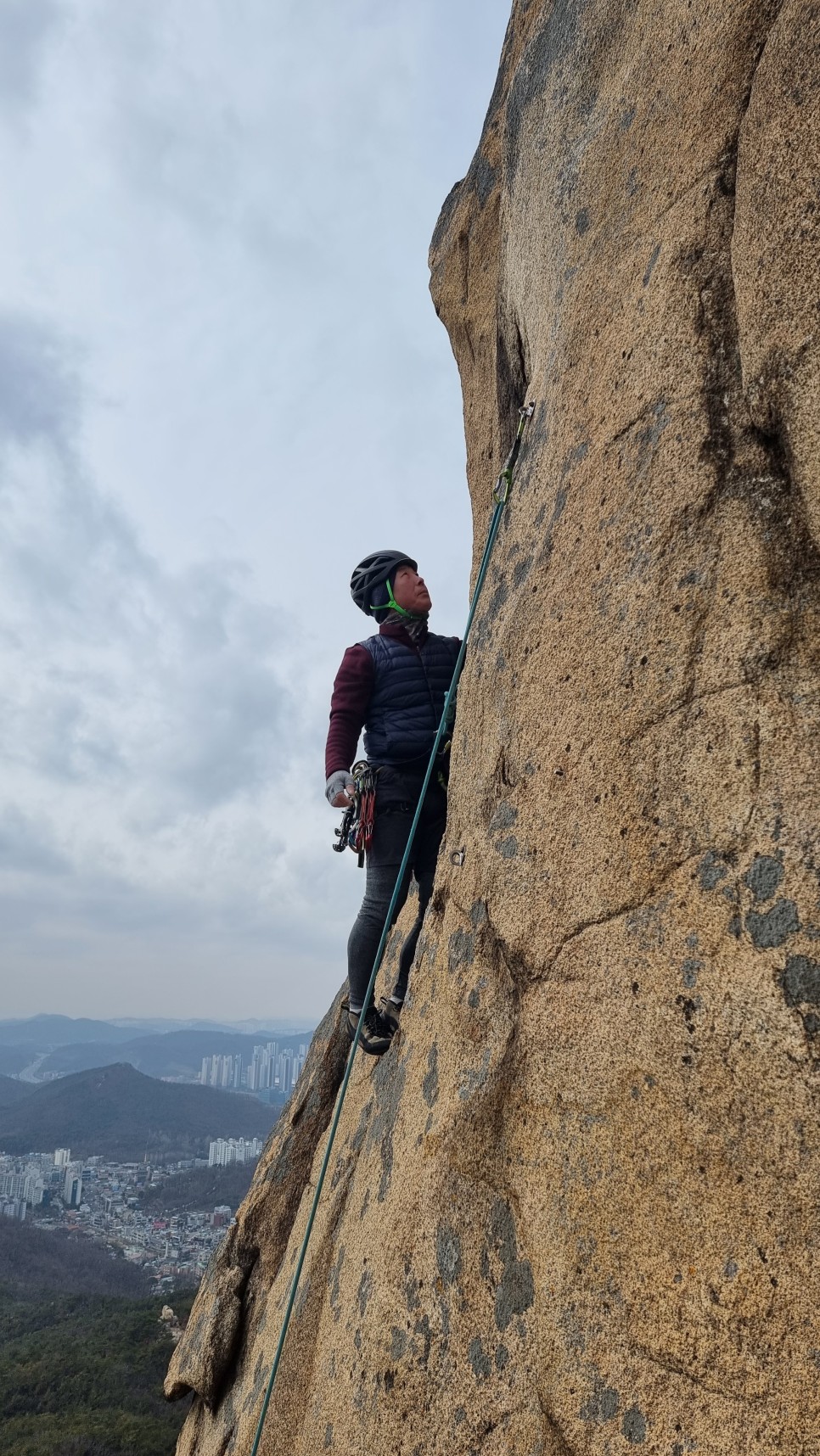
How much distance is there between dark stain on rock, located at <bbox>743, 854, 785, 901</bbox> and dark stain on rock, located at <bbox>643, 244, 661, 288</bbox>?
270 cm

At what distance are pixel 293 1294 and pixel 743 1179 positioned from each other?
385cm

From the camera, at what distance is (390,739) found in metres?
5.66

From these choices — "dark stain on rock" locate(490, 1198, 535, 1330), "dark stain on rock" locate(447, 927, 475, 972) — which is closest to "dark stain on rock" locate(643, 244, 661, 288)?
"dark stain on rock" locate(447, 927, 475, 972)

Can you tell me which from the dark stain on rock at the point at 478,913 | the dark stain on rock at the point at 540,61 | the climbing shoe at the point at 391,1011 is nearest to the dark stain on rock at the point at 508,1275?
the dark stain on rock at the point at 478,913

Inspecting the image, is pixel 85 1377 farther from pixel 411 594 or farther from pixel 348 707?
pixel 411 594

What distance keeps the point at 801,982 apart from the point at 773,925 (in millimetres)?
183

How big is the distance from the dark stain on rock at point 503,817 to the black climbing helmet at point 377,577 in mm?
2246

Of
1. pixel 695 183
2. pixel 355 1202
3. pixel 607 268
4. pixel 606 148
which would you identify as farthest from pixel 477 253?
pixel 355 1202

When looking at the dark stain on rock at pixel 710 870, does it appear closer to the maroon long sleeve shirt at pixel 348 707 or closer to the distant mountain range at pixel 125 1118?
the maroon long sleeve shirt at pixel 348 707

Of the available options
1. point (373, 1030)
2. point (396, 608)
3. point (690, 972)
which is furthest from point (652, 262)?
point (373, 1030)

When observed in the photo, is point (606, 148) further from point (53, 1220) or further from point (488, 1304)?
point (53, 1220)

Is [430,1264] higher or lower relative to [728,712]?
lower

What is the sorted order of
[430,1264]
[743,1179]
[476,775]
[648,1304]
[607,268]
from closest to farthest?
1. [743,1179]
2. [648,1304]
3. [430,1264]
4. [607,268]
5. [476,775]

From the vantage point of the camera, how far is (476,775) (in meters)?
4.67
